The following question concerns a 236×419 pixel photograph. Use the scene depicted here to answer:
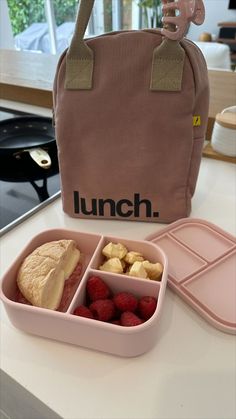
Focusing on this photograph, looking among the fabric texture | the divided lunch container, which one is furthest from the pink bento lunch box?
the fabric texture

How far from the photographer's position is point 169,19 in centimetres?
40

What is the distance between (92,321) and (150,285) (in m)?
0.09

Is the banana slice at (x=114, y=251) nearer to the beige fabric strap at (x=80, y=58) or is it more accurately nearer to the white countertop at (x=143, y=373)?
the white countertop at (x=143, y=373)

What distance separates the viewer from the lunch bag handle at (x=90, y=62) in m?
0.41

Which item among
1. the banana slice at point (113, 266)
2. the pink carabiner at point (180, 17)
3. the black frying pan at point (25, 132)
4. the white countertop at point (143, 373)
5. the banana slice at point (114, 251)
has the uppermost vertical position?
the pink carabiner at point (180, 17)

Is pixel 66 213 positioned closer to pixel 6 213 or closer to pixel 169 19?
pixel 6 213

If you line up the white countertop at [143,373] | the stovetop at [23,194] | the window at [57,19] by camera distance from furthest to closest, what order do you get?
the window at [57,19] → the stovetop at [23,194] → the white countertop at [143,373]

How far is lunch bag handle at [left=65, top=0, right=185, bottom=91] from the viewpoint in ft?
1.34

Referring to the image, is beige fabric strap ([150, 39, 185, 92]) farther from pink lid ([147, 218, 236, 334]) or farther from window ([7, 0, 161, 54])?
window ([7, 0, 161, 54])

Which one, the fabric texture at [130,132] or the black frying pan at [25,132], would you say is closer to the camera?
the fabric texture at [130,132]

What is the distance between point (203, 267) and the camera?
432 mm

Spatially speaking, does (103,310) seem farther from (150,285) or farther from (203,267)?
(203,267)

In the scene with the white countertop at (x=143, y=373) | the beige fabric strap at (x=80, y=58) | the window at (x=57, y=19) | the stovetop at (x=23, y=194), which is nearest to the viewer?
the white countertop at (x=143, y=373)

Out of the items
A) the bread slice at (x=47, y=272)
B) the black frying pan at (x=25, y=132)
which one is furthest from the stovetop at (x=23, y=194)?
the bread slice at (x=47, y=272)
